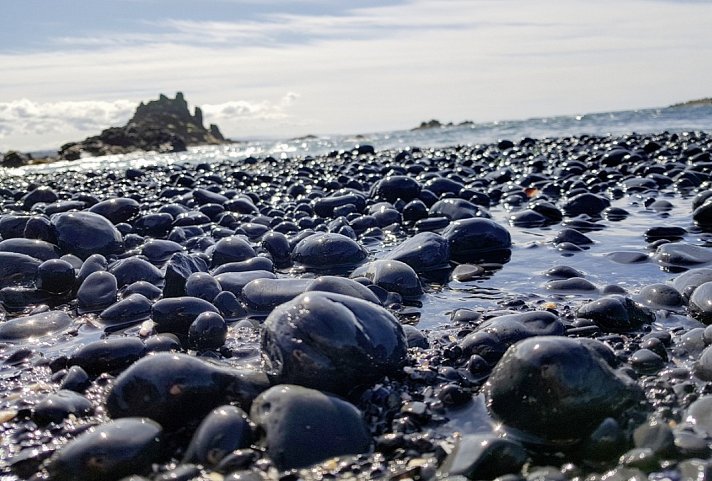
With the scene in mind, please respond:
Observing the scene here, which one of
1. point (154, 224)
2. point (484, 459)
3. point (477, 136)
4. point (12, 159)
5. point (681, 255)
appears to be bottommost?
point (484, 459)

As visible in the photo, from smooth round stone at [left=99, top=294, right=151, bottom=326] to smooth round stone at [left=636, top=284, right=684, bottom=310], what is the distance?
113 inches

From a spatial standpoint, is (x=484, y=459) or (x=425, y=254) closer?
(x=484, y=459)

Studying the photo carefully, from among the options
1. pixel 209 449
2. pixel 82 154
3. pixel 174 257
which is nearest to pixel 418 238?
pixel 174 257

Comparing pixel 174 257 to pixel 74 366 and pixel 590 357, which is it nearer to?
pixel 74 366

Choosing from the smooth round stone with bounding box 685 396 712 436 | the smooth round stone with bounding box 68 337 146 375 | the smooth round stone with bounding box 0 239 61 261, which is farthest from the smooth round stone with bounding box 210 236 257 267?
the smooth round stone with bounding box 685 396 712 436

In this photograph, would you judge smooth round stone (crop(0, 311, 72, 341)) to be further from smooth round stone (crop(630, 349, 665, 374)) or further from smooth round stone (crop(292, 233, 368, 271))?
smooth round stone (crop(630, 349, 665, 374))

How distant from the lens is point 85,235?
5.46 meters

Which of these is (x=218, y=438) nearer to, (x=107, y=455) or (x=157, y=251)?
(x=107, y=455)

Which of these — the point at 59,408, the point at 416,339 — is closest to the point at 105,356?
the point at 59,408

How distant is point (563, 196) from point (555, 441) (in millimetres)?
6237

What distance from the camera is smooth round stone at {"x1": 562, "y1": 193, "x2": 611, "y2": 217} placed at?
21.9 ft

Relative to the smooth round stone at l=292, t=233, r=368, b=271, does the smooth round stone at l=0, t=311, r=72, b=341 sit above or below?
below

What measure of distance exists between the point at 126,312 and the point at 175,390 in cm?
158

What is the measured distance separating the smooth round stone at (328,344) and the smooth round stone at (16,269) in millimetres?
2882
